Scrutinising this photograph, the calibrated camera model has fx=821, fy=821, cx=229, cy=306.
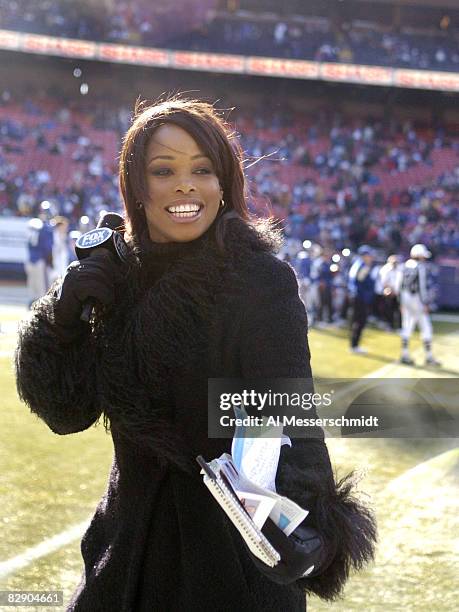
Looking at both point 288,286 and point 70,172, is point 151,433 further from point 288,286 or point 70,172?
point 70,172

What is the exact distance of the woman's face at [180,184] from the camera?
163 cm

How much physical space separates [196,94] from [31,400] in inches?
1049

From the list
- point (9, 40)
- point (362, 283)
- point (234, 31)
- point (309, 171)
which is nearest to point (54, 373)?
point (362, 283)

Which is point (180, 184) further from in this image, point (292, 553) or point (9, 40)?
point (9, 40)

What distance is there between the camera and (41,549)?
375cm

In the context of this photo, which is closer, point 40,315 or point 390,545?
point 40,315

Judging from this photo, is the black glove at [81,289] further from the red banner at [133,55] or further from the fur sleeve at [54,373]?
the red banner at [133,55]

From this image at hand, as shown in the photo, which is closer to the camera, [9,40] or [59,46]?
[9,40]

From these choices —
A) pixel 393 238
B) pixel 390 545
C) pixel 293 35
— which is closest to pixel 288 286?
pixel 390 545

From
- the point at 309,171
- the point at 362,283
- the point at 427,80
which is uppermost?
the point at 427,80

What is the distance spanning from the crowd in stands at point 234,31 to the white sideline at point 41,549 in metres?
25.0

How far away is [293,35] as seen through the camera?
28.4m

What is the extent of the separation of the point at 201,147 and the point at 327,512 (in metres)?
0.74

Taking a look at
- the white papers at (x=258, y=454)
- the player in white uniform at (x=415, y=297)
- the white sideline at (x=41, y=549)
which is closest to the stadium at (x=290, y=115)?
the player in white uniform at (x=415, y=297)
